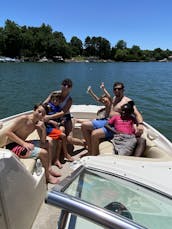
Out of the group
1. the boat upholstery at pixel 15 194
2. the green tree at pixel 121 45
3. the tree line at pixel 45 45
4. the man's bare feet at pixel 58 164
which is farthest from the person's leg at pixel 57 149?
the green tree at pixel 121 45

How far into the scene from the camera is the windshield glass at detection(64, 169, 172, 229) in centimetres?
137

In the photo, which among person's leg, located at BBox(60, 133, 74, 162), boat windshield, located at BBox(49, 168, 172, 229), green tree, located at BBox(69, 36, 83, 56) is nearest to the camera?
boat windshield, located at BBox(49, 168, 172, 229)

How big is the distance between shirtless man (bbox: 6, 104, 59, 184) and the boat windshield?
5.01 feet

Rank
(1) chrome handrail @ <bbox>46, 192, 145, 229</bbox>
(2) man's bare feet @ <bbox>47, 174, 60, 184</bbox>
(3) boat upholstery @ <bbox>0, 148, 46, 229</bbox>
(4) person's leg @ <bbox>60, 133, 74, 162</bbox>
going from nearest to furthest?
(1) chrome handrail @ <bbox>46, 192, 145, 229</bbox>, (3) boat upholstery @ <bbox>0, 148, 46, 229</bbox>, (2) man's bare feet @ <bbox>47, 174, 60, 184</bbox>, (4) person's leg @ <bbox>60, 133, 74, 162</bbox>

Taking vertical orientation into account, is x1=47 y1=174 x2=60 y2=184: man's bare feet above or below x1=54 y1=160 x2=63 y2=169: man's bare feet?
above

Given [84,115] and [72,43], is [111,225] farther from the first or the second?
[72,43]

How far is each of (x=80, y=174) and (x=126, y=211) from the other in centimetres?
33

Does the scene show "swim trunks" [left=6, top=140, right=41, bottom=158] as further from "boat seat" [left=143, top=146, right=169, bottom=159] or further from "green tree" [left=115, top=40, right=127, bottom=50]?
"green tree" [left=115, top=40, right=127, bottom=50]

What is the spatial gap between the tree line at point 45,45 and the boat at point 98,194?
77240 millimetres

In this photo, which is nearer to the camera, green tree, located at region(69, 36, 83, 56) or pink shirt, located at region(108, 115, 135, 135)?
pink shirt, located at region(108, 115, 135, 135)

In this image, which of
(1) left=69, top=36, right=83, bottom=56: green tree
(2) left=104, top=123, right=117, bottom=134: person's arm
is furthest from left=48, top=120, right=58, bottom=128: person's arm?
(1) left=69, top=36, right=83, bottom=56: green tree

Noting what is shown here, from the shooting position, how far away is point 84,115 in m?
5.42

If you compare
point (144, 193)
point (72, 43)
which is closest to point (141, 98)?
point (144, 193)

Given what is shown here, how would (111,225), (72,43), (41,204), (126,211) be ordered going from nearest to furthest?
1. (111,225)
2. (126,211)
3. (41,204)
4. (72,43)
